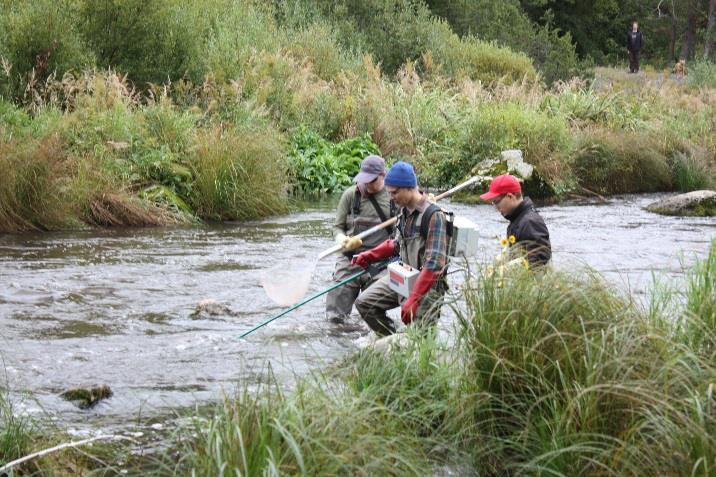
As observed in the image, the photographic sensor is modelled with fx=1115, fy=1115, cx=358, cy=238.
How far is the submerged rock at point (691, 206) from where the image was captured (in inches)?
736

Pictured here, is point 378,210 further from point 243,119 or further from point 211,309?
point 243,119

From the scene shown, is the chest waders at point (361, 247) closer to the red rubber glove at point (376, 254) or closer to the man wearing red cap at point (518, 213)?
the red rubber glove at point (376, 254)

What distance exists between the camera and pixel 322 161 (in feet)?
67.2

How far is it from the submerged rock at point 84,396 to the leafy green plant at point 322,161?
12.2 meters

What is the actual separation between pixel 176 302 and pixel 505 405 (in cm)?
602

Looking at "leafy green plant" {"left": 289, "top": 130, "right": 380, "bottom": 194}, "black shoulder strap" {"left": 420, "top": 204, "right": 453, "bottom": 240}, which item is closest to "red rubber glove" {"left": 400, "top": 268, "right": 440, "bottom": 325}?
"black shoulder strap" {"left": 420, "top": 204, "right": 453, "bottom": 240}

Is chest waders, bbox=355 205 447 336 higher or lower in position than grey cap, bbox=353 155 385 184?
lower

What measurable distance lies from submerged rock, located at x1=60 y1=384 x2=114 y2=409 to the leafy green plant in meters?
12.2

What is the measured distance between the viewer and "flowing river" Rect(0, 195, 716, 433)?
25.5 feet

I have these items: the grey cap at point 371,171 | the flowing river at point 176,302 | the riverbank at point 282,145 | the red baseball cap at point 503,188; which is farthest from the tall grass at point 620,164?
the red baseball cap at point 503,188

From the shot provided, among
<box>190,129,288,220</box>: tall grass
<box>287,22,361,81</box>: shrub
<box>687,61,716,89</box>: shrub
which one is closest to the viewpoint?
<box>190,129,288,220</box>: tall grass

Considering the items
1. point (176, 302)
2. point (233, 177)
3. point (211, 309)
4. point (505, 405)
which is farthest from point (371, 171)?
point (233, 177)

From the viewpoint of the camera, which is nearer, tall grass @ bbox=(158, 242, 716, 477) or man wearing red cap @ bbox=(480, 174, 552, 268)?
tall grass @ bbox=(158, 242, 716, 477)

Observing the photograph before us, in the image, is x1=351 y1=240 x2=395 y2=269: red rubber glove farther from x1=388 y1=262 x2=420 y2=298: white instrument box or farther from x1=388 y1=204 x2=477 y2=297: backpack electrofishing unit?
x1=388 y1=204 x2=477 y2=297: backpack electrofishing unit
